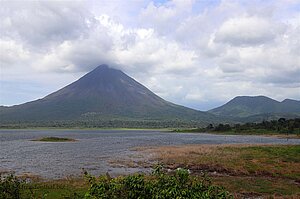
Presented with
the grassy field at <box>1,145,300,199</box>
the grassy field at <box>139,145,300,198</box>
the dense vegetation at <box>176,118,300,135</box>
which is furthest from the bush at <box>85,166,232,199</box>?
the dense vegetation at <box>176,118,300,135</box>

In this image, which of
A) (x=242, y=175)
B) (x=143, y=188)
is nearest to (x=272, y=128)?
(x=242, y=175)

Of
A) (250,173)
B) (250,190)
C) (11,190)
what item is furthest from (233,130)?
(11,190)

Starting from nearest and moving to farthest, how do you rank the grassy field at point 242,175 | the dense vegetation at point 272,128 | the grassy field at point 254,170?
the grassy field at point 242,175, the grassy field at point 254,170, the dense vegetation at point 272,128

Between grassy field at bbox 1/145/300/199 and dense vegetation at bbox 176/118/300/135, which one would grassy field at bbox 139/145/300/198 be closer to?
grassy field at bbox 1/145/300/199

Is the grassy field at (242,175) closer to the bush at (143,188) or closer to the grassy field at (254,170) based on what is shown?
the grassy field at (254,170)

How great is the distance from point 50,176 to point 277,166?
2899 centimetres

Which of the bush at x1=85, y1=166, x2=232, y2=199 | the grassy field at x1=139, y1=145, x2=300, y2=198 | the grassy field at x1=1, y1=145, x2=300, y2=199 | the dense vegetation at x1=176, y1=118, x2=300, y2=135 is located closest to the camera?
the bush at x1=85, y1=166, x2=232, y2=199

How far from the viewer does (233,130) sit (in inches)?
7195

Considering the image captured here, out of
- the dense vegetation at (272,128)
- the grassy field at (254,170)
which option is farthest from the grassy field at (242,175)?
the dense vegetation at (272,128)

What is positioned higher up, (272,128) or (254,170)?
(272,128)

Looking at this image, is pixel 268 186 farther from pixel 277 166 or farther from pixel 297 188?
pixel 277 166

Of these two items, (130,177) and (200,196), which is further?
(130,177)

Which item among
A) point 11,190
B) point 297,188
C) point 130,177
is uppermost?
point 130,177

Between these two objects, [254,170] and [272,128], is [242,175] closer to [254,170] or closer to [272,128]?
[254,170]
